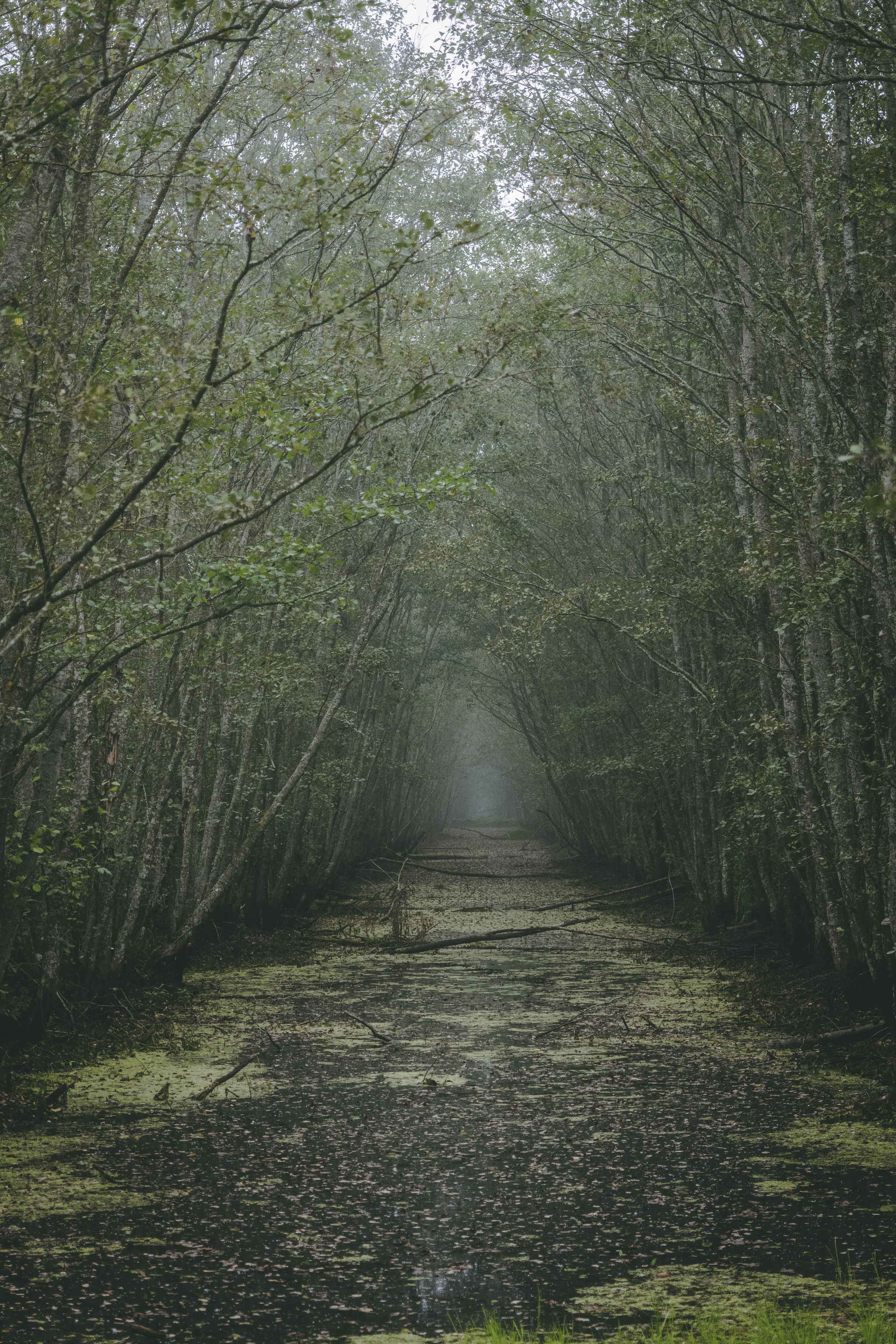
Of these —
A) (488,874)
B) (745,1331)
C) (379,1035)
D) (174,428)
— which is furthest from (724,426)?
(488,874)

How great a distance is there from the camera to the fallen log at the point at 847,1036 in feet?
25.6

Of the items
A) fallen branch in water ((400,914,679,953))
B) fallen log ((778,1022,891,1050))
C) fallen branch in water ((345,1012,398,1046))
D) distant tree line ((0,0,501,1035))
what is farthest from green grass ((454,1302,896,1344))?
fallen branch in water ((400,914,679,953))

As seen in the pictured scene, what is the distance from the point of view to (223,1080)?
272 inches

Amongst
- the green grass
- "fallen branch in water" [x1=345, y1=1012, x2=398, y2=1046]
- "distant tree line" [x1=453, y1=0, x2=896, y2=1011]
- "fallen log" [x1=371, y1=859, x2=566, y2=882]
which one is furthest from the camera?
"fallen log" [x1=371, y1=859, x2=566, y2=882]

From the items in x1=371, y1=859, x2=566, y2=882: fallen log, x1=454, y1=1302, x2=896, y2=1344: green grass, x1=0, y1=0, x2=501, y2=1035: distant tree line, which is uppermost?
x1=0, y1=0, x2=501, y2=1035: distant tree line

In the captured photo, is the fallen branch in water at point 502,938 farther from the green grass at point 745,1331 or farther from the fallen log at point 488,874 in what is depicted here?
the green grass at point 745,1331

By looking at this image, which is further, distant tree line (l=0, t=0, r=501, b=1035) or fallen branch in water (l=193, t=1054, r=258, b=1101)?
fallen branch in water (l=193, t=1054, r=258, b=1101)

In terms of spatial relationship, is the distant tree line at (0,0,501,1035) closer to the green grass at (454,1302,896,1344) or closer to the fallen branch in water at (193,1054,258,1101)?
the fallen branch in water at (193,1054,258,1101)

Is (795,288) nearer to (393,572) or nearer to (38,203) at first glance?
(38,203)

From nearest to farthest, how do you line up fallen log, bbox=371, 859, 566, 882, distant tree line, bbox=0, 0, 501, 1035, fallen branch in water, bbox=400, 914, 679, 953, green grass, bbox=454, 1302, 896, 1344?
1. green grass, bbox=454, 1302, 896, 1344
2. distant tree line, bbox=0, 0, 501, 1035
3. fallen branch in water, bbox=400, 914, 679, 953
4. fallen log, bbox=371, 859, 566, 882

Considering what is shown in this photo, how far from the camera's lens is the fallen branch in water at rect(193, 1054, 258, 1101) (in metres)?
6.72

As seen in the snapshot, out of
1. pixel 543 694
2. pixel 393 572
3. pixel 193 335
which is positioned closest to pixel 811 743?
pixel 193 335

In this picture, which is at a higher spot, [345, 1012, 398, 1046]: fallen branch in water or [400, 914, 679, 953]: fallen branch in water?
[345, 1012, 398, 1046]: fallen branch in water

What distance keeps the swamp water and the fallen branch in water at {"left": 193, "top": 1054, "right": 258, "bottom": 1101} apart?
0.06 metres
